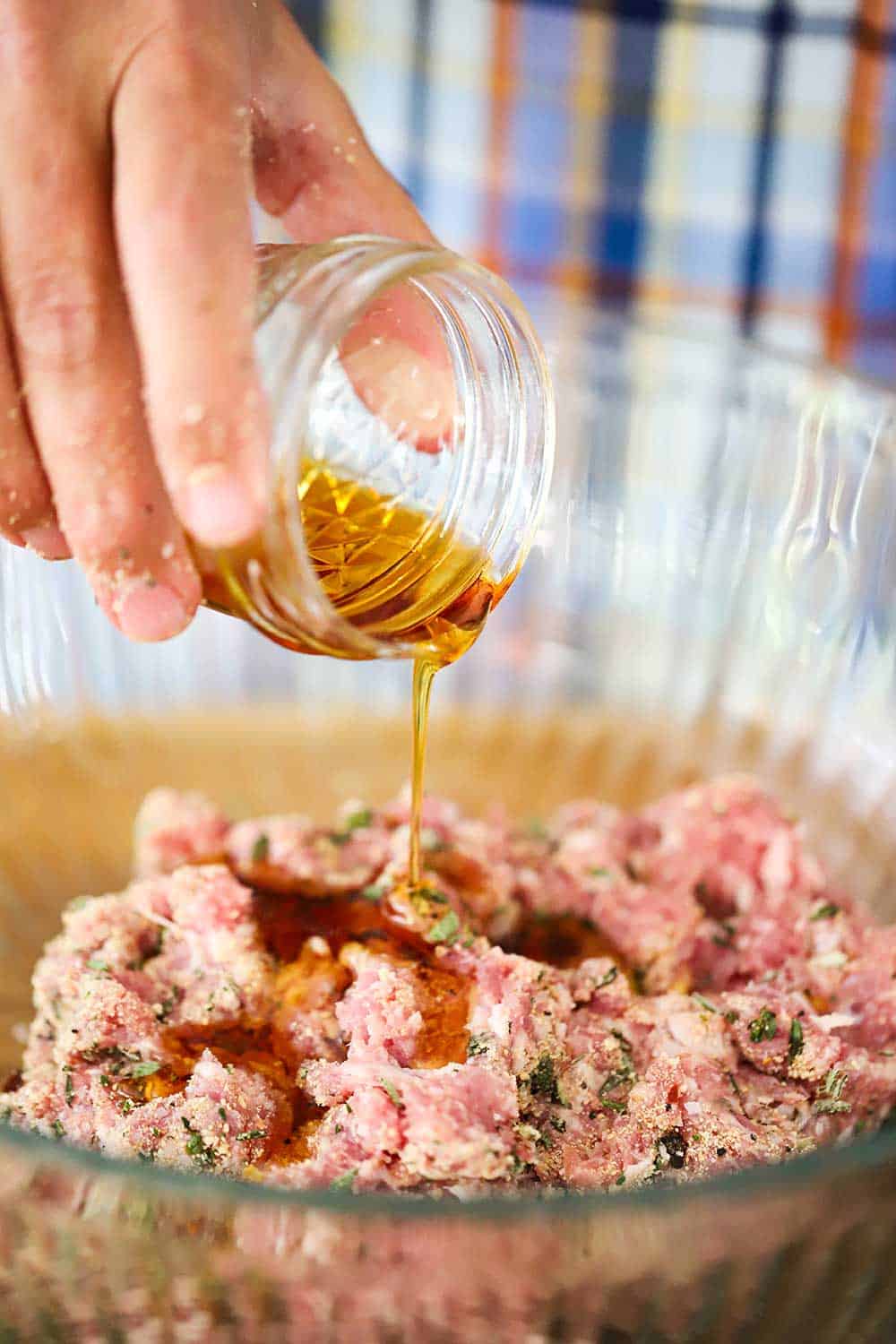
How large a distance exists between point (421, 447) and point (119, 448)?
516mm

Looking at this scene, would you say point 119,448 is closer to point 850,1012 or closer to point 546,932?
point 546,932

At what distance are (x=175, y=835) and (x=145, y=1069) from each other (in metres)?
0.42

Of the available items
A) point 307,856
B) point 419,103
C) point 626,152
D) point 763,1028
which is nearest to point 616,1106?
point 763,1028

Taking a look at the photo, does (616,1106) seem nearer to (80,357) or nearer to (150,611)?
(150,611)

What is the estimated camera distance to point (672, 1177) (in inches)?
49.0

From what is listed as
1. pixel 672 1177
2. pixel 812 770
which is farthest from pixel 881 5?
pixel 672 1177

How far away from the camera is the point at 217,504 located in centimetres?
107

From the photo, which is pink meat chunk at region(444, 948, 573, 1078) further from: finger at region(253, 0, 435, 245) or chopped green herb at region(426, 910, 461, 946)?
finger at region(253, 0, 435, 245)

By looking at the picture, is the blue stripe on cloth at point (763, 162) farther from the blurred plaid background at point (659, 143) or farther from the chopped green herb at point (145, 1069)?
the chopped green herb at point (145, 1069)

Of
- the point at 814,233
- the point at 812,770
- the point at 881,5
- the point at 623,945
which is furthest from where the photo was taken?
the point at 814,233

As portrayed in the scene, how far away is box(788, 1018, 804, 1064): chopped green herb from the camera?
1.39 m

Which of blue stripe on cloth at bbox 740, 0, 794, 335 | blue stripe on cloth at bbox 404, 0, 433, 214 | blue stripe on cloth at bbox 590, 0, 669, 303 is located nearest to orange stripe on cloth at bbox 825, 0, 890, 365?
blue stripe on cloth at bbox 740, 0, 794, 335

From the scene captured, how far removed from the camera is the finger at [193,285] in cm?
105

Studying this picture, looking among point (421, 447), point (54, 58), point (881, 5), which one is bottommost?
point (421, 447)
